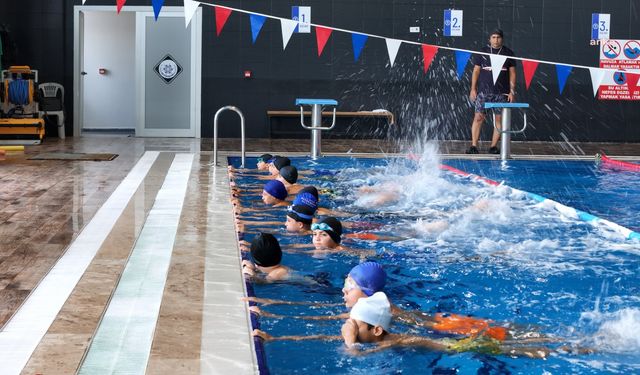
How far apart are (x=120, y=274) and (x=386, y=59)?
12669 mm

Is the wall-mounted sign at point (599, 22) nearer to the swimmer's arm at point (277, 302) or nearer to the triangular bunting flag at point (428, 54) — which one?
the triangular bunting flag at point (428, 54)

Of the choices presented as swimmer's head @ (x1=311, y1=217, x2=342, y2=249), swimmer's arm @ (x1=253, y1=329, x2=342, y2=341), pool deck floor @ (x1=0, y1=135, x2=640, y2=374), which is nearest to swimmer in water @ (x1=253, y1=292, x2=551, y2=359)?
swimmer's arm @ (x1=253, y1=329, x2=342, y2=341)

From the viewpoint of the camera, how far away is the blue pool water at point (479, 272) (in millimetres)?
3951

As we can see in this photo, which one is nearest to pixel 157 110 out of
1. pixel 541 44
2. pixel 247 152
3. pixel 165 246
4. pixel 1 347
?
pixel 247 152

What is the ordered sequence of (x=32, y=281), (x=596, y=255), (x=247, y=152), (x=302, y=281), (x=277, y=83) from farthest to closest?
(x=277, y=83)
(x=247, y=152)
(x=596, y=255)
(x=302, y=281)
(x=32, y=281)

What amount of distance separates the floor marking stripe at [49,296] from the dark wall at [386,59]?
31.4 ft

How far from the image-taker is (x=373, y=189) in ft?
31.0

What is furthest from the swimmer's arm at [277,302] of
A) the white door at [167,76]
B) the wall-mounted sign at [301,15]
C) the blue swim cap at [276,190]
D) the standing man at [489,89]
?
the wall-mounted sign at [301,15]

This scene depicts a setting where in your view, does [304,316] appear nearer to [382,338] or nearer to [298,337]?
[298,337]

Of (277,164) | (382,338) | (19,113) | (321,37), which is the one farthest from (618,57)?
(382,338)

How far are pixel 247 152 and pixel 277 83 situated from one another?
150 inches

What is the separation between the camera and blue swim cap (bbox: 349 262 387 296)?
15.2 feet

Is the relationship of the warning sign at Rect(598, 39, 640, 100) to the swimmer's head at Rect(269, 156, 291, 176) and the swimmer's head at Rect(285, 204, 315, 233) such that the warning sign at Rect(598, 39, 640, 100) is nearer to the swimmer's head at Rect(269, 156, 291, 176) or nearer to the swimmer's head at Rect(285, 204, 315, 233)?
the swimmer's head at Rect(269, 156, 291, 176)

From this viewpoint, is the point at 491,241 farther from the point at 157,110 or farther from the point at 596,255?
the point at 157,110
